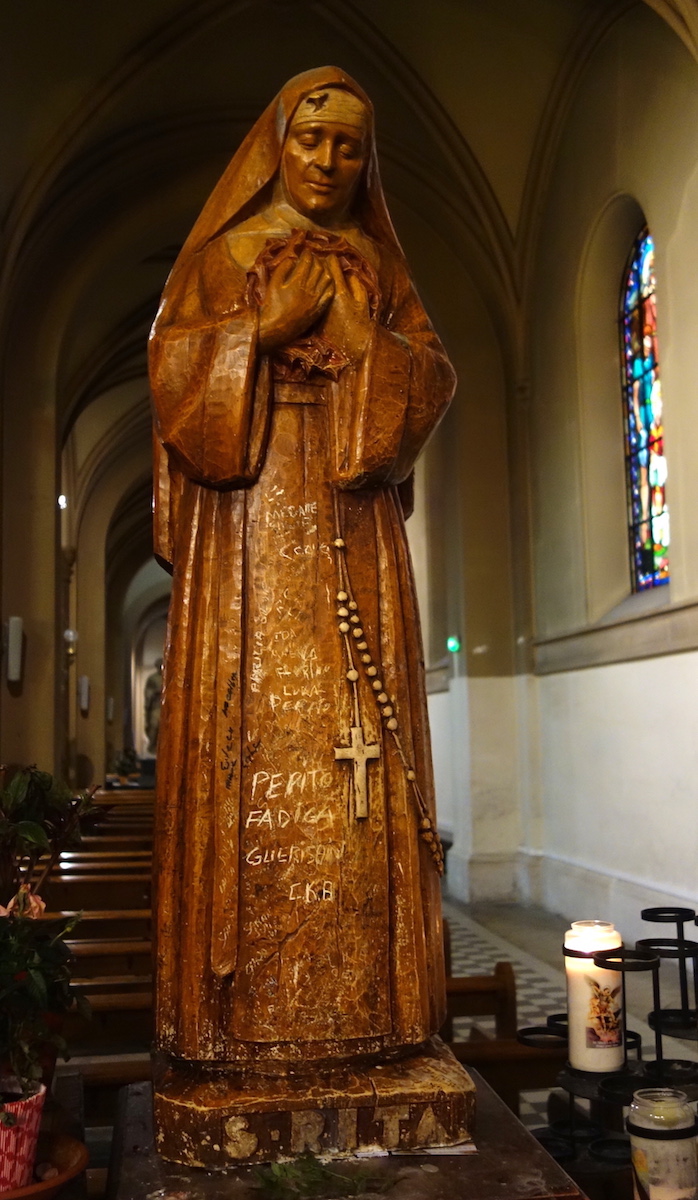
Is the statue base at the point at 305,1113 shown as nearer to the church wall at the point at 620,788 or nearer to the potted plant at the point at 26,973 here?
the potted plant at the point at 26,973

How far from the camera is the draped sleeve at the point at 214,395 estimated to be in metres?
2.24

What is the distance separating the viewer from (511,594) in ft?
34.0

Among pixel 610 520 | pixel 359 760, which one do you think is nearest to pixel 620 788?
pixel 610 520

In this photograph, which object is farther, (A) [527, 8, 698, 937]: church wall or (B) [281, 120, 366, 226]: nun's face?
(A) [527, 8, 698, 937]: church wall

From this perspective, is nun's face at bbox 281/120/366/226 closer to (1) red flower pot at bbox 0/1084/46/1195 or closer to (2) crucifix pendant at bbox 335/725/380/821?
(2) crucifix pendant at bbox 335/725/380/821

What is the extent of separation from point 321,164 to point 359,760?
1.35 metres

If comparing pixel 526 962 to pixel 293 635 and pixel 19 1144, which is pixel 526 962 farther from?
pixel 19 1144

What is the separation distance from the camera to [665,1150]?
1.92 meters

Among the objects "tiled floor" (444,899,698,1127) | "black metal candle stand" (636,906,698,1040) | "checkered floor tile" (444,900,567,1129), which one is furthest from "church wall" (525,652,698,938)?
"black metal candle stand" (636,906,698,1040)

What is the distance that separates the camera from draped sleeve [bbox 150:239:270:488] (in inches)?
88.3

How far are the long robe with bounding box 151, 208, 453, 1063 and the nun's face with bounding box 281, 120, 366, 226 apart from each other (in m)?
0.16

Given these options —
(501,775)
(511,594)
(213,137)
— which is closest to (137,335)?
(213,137)

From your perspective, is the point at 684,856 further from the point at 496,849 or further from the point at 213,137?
the point at 213,137

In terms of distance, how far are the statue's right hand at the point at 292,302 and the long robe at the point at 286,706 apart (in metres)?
0.04
